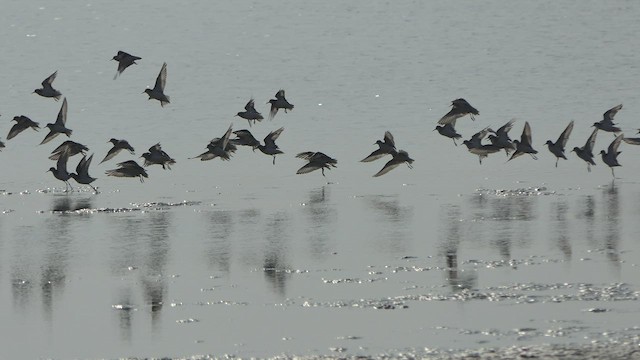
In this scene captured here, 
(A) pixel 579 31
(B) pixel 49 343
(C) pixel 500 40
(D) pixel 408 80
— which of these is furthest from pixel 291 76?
(B) pixel 49 343

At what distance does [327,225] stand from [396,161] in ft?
15.5

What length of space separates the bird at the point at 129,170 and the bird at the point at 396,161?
3.90 meters

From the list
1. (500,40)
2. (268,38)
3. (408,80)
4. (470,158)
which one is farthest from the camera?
(268,38)

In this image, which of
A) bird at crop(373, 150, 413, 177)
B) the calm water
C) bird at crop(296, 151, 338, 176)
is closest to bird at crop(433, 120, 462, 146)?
the calm water

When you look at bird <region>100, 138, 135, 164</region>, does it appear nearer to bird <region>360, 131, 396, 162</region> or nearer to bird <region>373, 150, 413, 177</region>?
bird <region>360, 131, 396, 162</region>

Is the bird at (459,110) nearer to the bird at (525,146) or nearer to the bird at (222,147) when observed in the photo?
the bird at (525,146)

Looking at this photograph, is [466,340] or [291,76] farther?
[291,76]

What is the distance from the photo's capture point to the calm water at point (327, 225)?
14109mm

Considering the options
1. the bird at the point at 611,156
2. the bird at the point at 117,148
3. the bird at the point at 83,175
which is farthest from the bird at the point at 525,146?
the bird at the point at 83,175

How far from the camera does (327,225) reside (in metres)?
20.5

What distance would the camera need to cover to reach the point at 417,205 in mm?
22125

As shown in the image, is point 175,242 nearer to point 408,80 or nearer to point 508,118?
point 508,118

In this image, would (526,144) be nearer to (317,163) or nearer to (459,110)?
(459,110)

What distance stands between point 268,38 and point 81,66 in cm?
1218
